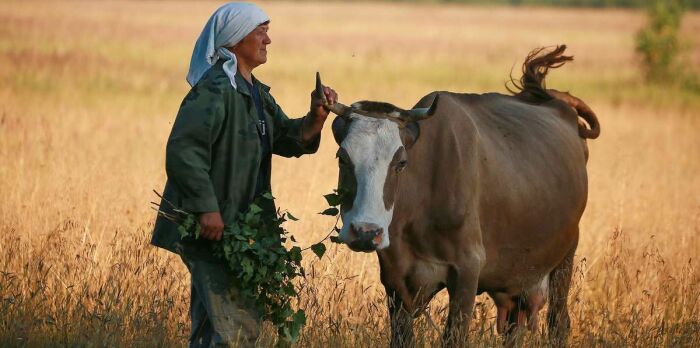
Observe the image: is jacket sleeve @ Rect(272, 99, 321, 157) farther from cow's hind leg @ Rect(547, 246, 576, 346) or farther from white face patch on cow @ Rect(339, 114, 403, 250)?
cow's hind leg @ Rect(547, 246, 576, 346)

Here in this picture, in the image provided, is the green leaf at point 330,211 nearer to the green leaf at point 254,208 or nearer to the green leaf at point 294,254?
A: the green leaf at point 294,254

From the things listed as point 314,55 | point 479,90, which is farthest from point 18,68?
point 314,55

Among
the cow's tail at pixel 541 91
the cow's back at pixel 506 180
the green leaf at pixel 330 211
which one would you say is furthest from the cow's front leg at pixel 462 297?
the cow's tail at pixel 541 91

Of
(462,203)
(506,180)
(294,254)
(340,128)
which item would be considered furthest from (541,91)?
(294,254)

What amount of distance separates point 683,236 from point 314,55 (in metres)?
28.1

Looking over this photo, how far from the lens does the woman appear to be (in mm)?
5453

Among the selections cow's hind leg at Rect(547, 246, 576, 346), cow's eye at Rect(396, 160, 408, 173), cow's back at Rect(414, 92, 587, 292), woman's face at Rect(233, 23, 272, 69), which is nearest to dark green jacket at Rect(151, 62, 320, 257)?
woman's face at Rect(233, 23, 272, 69)

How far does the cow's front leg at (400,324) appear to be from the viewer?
6.34 metres

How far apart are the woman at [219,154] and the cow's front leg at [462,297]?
1.24 meters

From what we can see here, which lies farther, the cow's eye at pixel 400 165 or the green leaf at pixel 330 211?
the cow's eye at pixel 400 165

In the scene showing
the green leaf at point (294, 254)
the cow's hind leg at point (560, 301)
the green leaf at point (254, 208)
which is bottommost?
the cow's hind leg at point (560, 301)

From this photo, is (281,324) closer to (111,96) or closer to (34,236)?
(34,236)

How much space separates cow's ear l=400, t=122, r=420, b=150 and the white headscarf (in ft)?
3.33

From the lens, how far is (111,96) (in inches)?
844
